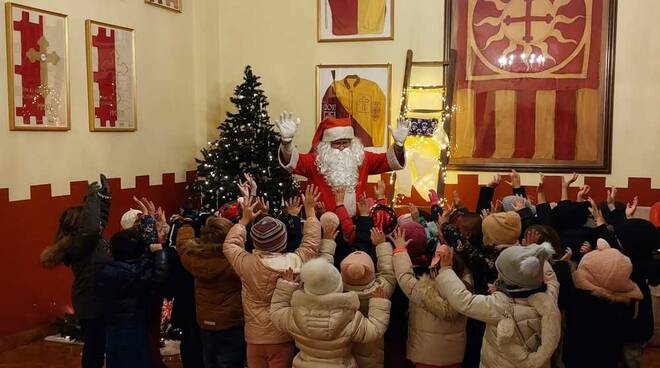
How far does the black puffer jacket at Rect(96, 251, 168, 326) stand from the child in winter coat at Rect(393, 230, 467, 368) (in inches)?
51.1

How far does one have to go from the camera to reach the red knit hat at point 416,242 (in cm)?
341

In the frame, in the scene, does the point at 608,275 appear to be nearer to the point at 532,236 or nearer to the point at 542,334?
the point at 532,236

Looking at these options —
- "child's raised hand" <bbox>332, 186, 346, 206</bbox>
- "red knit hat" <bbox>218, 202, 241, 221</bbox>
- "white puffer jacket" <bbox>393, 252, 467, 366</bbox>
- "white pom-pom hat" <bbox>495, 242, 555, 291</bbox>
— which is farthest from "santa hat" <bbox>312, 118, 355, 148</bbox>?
"white pom-pom hat" <bbox>495, 242, 555, 291</bbox>

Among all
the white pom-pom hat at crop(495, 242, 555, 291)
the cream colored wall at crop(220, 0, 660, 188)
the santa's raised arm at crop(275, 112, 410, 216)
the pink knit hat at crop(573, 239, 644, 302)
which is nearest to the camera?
the white pom-pom hat at crop(495, 242, 555, 291)

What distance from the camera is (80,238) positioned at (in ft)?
12.1

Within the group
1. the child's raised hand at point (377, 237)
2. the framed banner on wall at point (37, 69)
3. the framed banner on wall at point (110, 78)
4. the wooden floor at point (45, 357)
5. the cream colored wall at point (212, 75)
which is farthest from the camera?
the framed banner on wall at point (110, 78)

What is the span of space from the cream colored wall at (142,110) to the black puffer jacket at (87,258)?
1.60 metres

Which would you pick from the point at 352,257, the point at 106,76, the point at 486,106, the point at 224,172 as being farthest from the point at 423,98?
the point at 352,257

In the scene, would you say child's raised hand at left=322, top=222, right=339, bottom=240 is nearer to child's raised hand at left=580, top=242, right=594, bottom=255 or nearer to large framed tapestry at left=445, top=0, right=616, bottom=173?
child's raised hand at left=580, top=242, right=594, bottom=255

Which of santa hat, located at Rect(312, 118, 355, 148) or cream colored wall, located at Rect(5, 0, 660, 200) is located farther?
cream colored wall, located at Rect(5, 0, 660, 200)

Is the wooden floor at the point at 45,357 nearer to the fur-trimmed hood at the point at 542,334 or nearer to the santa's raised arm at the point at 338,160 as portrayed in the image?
the santa's raised arm at the point at 338,160

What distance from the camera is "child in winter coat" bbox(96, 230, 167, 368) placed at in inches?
134

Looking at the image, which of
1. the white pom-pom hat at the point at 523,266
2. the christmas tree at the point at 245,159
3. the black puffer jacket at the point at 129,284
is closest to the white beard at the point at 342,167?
the christmas tree at the point at 245,159

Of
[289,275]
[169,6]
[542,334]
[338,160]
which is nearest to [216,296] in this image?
[289,275]
